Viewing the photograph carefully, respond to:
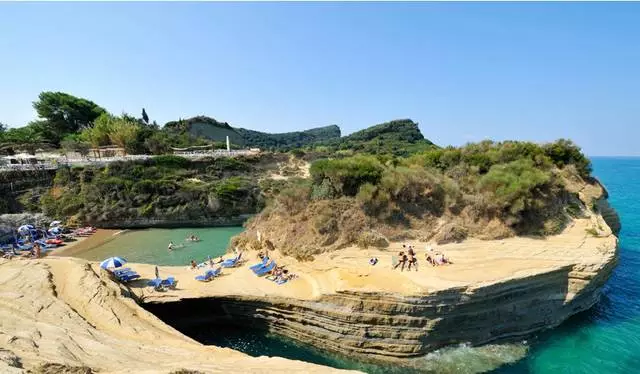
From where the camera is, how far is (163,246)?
90.6ft

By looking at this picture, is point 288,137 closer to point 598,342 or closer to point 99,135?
point 99,135

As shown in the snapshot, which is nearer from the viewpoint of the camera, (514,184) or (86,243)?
(514,184)

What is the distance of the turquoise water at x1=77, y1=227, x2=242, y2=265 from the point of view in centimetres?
2429

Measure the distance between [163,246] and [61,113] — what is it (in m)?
48.8

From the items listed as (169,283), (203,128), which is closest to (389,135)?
(203,128)

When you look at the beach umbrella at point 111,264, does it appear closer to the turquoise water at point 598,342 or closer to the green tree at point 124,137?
the turquoise water at point 598,342

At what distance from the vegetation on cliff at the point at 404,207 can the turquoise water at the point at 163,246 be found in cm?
713

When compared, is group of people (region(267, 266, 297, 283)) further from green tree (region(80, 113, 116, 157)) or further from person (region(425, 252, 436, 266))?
green tree (region(80, 113, 116, 157))

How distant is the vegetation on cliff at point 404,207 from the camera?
1743 cm

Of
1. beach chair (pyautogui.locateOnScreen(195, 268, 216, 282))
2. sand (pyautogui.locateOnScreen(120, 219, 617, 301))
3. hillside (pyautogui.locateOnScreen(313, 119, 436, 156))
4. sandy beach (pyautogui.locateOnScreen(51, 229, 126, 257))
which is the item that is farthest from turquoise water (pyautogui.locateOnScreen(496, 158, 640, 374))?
hillside (pyautogui.locateOnScreen(313, 119, 436, 156))

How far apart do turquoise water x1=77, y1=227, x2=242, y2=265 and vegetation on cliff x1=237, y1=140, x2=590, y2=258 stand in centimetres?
713

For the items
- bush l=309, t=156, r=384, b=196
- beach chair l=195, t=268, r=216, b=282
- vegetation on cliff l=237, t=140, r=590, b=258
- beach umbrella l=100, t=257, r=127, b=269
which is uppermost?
bush l=309, t=156, r=384, b=196

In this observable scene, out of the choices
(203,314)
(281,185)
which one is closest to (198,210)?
(281,185)

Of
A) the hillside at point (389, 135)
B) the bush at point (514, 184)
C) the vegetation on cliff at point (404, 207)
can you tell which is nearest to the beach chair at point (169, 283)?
the vegetation on cliff at point (404, 207)
